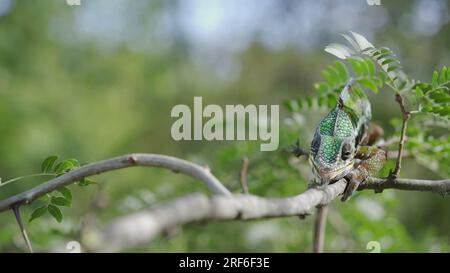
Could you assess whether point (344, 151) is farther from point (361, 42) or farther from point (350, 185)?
point (361, 42)

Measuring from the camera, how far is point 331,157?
64 cm

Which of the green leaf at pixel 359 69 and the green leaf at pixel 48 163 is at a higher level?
the green leaf at pixel 359 69

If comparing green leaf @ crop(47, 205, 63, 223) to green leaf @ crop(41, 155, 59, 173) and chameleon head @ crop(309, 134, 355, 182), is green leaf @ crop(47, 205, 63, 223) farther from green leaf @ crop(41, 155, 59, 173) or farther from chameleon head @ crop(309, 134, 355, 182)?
chameleon head @ crop(309, 134, 355, 182)

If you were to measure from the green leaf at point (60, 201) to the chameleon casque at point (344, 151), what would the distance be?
0.28 metres

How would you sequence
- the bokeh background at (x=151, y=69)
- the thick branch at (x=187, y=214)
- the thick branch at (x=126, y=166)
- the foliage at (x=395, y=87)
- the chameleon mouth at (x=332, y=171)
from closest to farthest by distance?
the thick branch at (x=187, y=214) → the thick branch at (x=126, y=166) → the chameleon mouth at (x=332, y=171) → the foliage at (x=395, y=87) → the bokeh background at (x=151, y=69)

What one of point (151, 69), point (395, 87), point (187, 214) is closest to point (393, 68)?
point (395, 87)

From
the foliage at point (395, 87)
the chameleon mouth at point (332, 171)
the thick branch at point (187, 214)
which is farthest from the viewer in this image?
the foliage at point (395, 87)

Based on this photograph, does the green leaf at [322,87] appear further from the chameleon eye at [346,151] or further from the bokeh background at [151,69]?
the bokeh background at [151,69]

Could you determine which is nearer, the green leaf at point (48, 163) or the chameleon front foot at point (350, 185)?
the chameleon front foot at point (350, 185)

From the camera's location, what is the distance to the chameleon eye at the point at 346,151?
649 mm

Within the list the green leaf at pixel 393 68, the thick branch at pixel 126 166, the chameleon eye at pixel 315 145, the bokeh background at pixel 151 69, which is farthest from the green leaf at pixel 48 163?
the bokeh background at pixel 151 69

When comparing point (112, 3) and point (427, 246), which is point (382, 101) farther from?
point (112, 3)

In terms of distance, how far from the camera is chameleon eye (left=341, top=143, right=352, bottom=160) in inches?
25.6

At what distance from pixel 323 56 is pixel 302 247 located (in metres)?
3.90
